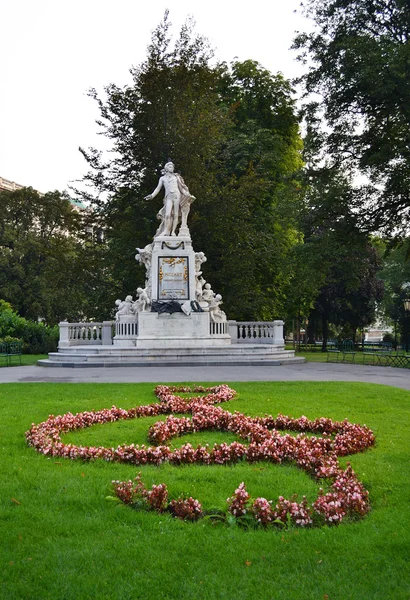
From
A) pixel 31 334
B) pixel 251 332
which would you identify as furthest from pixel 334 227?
pixel 31 334

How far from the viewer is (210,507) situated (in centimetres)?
469

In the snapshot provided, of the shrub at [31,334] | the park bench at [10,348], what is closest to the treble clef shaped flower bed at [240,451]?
the park bench at [10,348]

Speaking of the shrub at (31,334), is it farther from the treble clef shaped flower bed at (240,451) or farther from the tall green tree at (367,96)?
the treble clef shaped flower bed at (240,451)

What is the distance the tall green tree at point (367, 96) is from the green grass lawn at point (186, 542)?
59.8 feet

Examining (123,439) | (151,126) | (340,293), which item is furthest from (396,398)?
(340,293)

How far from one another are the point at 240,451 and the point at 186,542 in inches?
94.3

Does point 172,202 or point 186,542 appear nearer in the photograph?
point 186,542

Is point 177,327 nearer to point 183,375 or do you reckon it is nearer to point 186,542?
point 183,375

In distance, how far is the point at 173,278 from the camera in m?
24.9

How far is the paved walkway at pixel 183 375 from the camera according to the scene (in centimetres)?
1558

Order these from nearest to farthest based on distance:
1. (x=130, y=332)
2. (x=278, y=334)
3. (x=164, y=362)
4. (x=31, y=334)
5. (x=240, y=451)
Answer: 1. (x=240, y=451)
2. (x=164, y=362)
3. (x=130, y=332)
4. (x=278, y=334)
5. (x=31, y=334)

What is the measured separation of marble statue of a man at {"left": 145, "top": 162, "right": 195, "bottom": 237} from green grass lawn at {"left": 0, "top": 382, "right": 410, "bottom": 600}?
19.6m

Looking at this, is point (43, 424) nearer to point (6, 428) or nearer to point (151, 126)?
point (6, 428)

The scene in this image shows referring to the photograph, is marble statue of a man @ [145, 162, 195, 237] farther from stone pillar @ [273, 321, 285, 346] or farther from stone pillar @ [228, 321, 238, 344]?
stone pillar @ [273, 321, 285, 346]
